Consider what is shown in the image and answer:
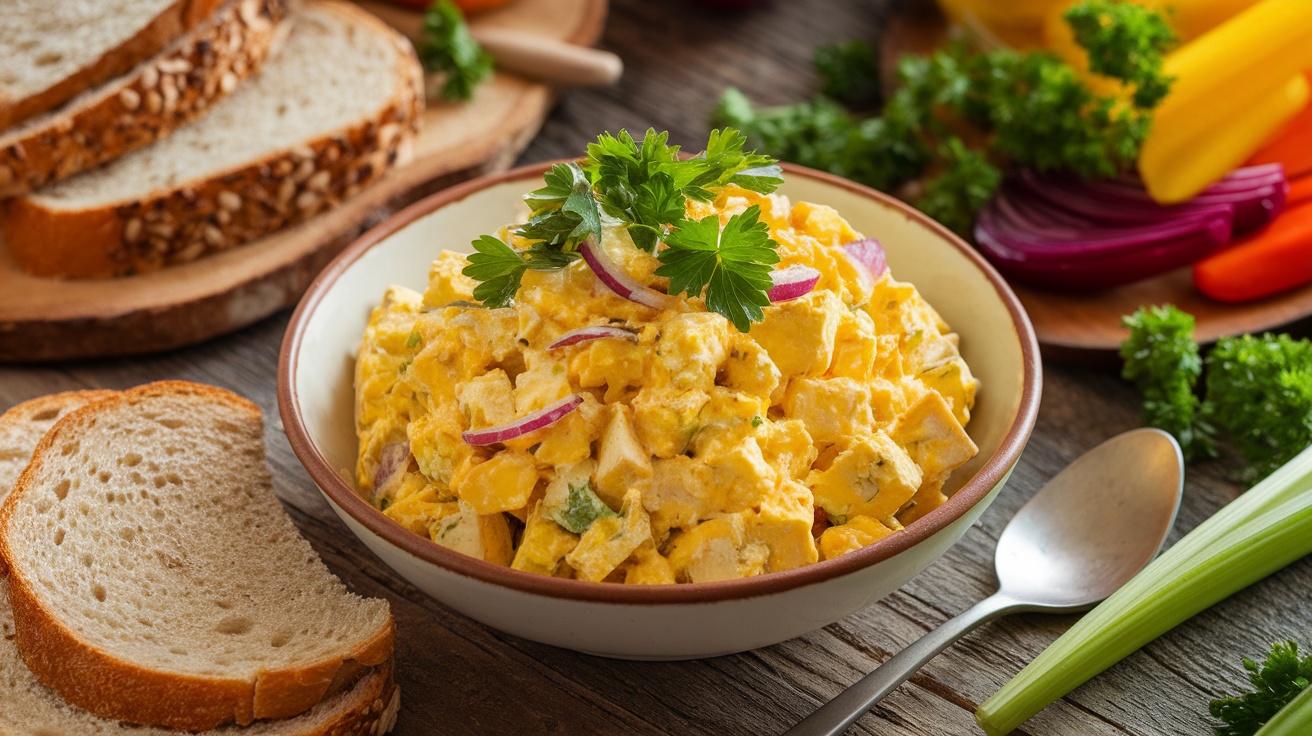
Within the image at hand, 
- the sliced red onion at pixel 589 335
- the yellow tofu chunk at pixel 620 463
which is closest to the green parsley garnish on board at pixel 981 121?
the sliced red onion at pixel 589 335

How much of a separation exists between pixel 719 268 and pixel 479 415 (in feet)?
1.89

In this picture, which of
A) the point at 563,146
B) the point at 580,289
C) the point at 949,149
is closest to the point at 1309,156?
the point at 949,149

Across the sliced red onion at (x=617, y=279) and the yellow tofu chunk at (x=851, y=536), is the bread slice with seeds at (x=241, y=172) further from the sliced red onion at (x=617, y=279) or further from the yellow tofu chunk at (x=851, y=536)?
the yellow tofu chunk at (x=851, y=536)

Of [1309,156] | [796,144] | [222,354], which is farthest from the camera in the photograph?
[796,144]

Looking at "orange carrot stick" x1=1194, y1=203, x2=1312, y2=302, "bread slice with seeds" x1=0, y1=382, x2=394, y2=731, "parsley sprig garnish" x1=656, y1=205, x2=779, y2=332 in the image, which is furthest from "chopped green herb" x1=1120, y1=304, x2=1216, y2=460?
"bread slice with seeds" x1=0, y1=382, x2=394, y2=731

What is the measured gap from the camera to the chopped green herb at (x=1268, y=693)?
2518 mm

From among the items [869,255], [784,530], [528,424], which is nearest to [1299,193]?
[869,255]

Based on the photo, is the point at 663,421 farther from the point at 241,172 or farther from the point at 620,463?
the point at 241,172

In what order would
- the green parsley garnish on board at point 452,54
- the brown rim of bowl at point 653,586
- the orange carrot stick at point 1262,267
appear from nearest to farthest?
the brown rim of bowl at point 653,586
the orange carrot stick at point 1262,267
the green parsley garnish on board at point 452,54

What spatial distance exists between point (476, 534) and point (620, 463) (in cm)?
36

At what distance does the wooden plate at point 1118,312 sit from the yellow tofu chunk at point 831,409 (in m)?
1.52

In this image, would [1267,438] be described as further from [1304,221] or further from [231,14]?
[231,14]

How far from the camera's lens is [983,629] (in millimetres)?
2873

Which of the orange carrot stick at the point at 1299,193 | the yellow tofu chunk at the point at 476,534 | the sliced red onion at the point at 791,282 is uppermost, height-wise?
the sliced red onion at the point at 791,282
